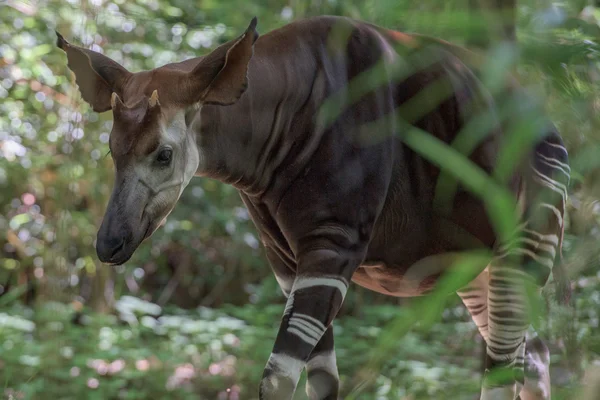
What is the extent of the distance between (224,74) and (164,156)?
0.23m

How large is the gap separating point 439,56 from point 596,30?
95 centimetres

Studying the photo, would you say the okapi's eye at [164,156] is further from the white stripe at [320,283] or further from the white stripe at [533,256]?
the white stripe at [533,256]

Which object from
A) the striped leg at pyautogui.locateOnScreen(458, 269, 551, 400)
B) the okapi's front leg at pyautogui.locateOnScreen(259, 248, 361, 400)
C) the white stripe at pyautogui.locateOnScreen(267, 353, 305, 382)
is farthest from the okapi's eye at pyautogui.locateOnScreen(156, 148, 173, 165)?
the striped leg at pyautogui.locateOnScreen(458, 269, 551, 400)

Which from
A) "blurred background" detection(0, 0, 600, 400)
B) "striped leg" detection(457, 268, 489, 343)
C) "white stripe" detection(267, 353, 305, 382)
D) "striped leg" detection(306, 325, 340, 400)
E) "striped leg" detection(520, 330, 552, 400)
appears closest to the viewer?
"white stripe" detection(267, 353, 305, 382)

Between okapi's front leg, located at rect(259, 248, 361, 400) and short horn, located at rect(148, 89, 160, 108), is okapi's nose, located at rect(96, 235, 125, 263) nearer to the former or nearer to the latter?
short horn, located at rect(148, 89, 160, 108)

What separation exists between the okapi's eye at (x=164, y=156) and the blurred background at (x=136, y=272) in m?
0.77

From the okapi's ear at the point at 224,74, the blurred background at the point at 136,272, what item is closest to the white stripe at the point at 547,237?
the blurred background at the point at 136,272

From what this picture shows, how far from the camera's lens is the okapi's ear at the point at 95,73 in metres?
1.98

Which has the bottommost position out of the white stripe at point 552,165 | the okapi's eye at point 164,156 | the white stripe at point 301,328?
the white stripe at point 301,328

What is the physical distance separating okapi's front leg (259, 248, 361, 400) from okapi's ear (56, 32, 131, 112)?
618 millimetres

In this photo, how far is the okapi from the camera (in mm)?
1835

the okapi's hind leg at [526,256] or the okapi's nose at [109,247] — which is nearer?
the okapi's nose at [109,247]

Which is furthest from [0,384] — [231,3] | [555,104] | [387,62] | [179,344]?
[555,104]

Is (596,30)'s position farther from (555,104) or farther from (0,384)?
(0,384)
